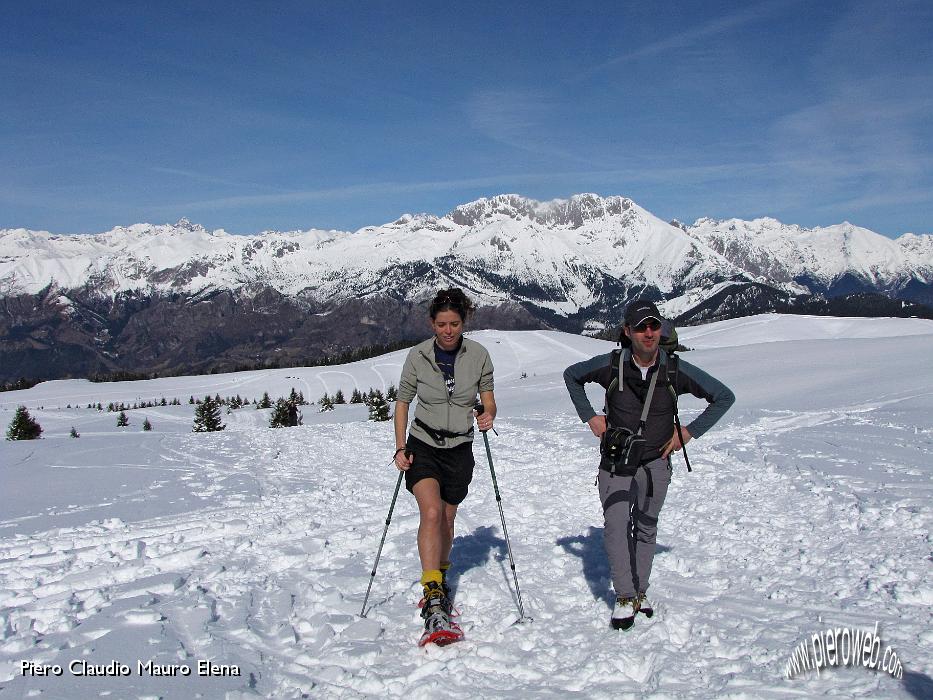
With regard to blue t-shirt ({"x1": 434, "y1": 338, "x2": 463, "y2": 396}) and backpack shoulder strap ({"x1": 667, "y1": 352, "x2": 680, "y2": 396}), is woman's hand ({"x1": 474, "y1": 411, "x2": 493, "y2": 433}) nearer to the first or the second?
blue t-shirt ({"x1": 434, "y1": 338, "x2": 463, "y2": 396})

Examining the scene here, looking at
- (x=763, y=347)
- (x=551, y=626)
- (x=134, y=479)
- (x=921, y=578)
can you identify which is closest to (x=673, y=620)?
(x=551, y=626)

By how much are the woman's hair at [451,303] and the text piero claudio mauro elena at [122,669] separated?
150 inches

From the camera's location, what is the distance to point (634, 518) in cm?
694

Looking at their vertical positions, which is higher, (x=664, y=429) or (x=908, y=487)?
(x=664, y=429)

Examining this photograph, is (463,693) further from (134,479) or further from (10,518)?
(134,479)

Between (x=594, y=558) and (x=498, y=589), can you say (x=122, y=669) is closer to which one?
(x=498, y=589)

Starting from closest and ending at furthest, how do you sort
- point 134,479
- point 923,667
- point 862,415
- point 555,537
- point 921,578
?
point 923,667 < point 921,578 < point 555,537 < point 134,479 < point 862,415

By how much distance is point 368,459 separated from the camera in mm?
19547

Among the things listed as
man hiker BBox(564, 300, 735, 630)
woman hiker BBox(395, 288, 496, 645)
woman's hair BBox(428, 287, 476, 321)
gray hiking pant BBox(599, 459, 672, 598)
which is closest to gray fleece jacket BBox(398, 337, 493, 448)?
woman hiker BBox(395, 288, 496, 645)

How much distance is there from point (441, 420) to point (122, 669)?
3.60 m

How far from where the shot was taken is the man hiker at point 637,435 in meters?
6.66

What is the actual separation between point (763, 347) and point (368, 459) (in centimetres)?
4799

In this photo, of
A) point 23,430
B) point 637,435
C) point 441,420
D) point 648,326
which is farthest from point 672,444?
point 23,430

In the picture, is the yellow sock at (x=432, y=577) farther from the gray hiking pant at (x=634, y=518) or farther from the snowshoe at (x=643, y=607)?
the snowshoe at (x=643, y=607)
